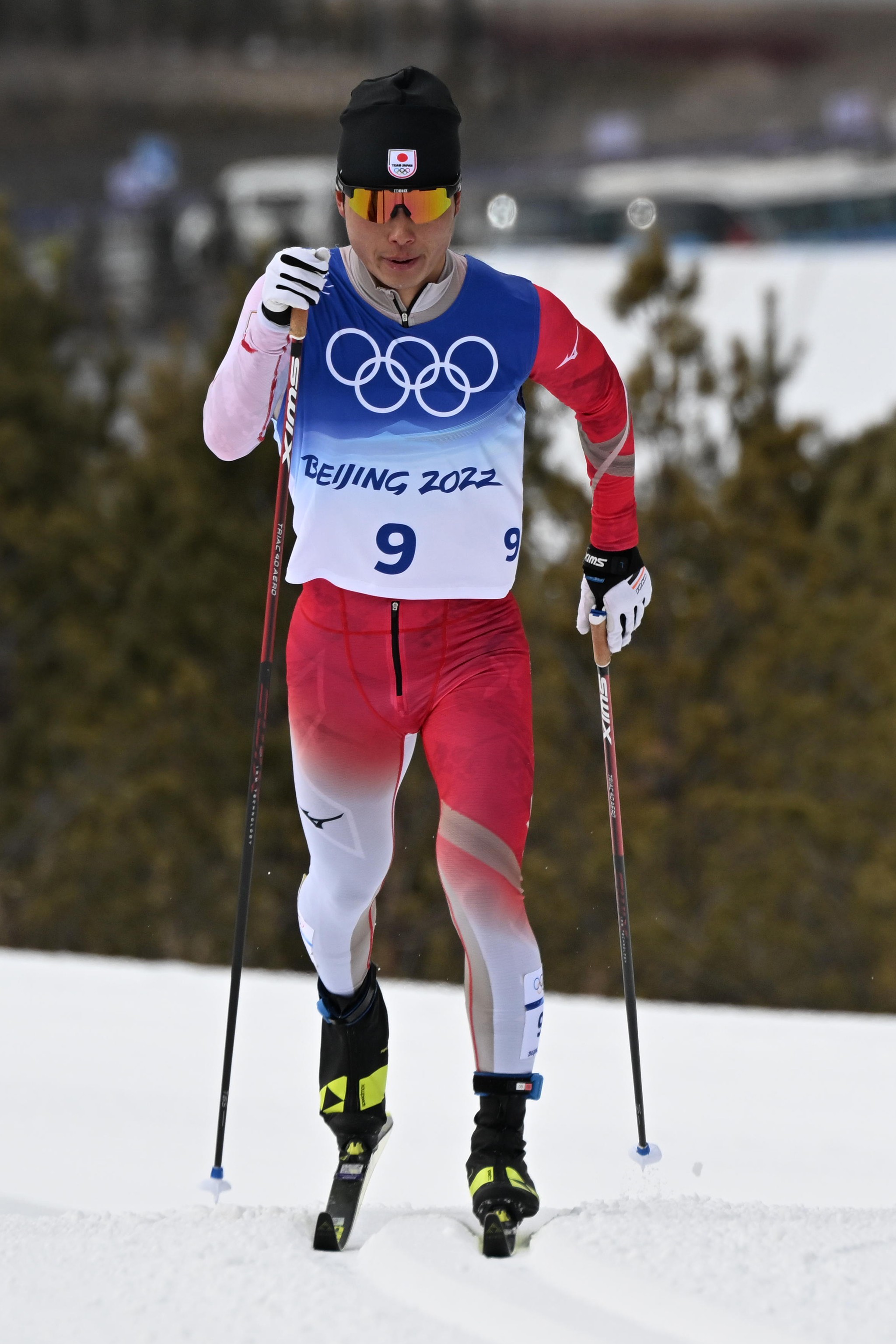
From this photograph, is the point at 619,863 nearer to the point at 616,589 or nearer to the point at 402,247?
the point at 616,589

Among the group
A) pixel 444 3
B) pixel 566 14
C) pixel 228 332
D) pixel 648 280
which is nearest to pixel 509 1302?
pixel 228 332

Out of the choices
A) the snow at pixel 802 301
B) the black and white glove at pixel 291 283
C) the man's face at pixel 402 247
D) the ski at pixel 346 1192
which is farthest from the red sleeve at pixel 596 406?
the snow at pixel 802 301

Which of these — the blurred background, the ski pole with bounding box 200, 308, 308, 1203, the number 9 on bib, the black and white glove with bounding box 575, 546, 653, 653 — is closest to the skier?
the number 9 on bib

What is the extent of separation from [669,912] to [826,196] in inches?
744

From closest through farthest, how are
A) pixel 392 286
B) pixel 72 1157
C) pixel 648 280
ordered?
pixel 392 286 → pixel 72 1157 → pixel 648 280

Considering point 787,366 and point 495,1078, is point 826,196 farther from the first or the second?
point 495,1078

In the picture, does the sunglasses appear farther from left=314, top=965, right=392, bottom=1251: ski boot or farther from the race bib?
left=314, top=965, right=392, bottom=1251: ski boot

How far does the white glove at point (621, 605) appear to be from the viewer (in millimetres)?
Result: 3691

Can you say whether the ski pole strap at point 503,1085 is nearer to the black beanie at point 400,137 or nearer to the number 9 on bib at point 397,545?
the number 9 on bib at point 397,545

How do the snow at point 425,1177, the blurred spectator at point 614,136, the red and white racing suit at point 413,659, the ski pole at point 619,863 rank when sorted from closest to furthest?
the snow at point 425,1177, the red and white racing suit at point 413,659, the ski pole at point 619,863, the blurred spectator at point 614,136

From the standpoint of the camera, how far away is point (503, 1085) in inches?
132

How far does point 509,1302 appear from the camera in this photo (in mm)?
3062

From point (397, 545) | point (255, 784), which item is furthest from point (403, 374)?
point (255, 784)

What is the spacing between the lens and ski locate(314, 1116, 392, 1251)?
3.36m
